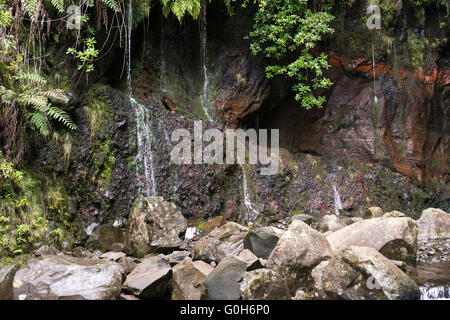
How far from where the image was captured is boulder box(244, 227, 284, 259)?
4559 mm

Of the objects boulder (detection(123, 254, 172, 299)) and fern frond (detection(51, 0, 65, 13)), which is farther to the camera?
fern frond (detection(51, 0, 65, 13))

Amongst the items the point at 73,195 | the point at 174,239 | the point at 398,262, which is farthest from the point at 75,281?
the point at 398,262

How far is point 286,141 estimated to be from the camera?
10.1 m

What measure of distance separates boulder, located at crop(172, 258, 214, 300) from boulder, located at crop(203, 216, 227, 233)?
2.55 meters

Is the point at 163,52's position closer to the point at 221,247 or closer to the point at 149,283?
the point at 221,247

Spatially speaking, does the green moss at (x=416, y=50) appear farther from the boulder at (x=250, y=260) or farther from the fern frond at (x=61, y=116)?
the fern frond at (x=61, y=116)

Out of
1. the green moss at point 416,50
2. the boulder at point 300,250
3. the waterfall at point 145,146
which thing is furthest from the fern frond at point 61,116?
the green moss at point 416,50

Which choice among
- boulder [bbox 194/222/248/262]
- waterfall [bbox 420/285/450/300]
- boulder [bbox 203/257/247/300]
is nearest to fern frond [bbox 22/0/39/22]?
boulder [bbox 194/222/248/262]

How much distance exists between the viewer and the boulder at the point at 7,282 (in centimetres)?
325

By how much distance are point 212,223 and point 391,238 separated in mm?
3170

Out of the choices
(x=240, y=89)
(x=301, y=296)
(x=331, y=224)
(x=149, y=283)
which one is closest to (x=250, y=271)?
(x=301, y=296)

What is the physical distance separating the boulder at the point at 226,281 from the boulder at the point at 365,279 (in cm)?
90

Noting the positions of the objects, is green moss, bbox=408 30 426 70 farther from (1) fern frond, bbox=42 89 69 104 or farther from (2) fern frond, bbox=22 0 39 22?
(2) fern frond, bbox=22 0 39 22

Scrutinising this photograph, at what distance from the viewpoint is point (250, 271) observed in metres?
3.55
